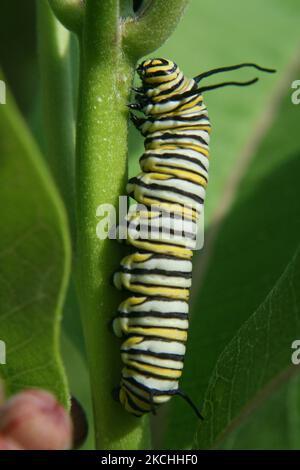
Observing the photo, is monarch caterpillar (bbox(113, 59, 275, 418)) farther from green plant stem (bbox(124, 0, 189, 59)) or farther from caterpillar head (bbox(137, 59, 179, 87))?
green plant stem (bbox(124, 0, 189, 59))

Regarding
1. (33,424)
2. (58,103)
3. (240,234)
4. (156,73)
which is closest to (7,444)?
(33,424)

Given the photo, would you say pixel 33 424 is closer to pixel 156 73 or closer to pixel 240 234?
pixel 156 73

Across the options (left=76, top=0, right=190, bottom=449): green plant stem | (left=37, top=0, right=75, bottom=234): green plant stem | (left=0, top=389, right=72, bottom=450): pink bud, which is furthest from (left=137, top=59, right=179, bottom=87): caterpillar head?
(left=0, top=389, right=72, bottom=450): pink bud

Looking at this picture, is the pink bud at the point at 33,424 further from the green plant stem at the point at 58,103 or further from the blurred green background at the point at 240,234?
the green plant stem at the point at 58,103

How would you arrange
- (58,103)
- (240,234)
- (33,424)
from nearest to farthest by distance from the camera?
1. (33,424)
2. (58,103)
3. (240,234)
